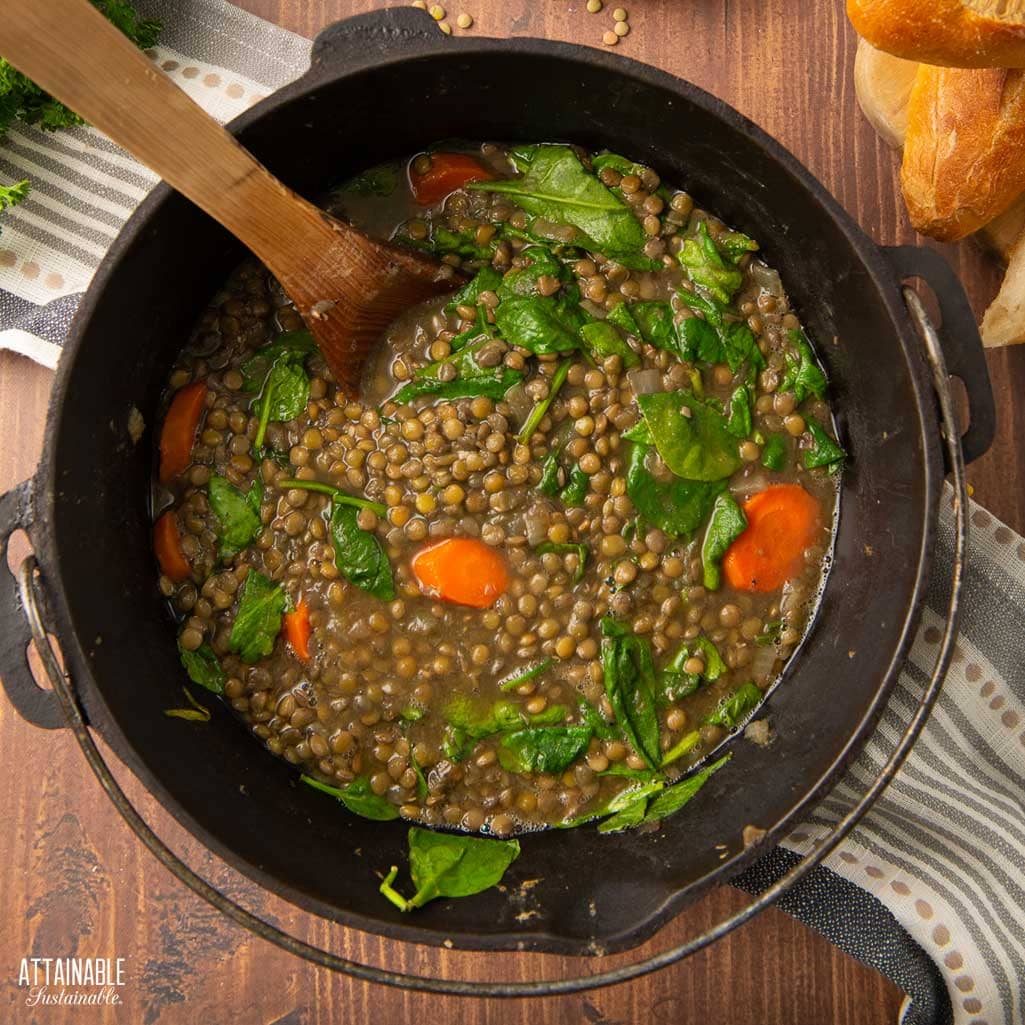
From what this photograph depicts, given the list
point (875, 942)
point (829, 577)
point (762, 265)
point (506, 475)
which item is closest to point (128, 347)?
point (506, 475)

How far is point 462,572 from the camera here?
3275 mm

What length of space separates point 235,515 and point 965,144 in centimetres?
235

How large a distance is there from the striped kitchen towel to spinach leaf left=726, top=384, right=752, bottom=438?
1744 millimetres

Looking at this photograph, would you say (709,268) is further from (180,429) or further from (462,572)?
(180,429)

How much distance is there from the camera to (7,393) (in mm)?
3535

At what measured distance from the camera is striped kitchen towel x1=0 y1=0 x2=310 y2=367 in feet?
11.4

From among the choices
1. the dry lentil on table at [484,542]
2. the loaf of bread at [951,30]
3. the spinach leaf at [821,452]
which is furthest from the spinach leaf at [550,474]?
the loaf of bread at [951,30]

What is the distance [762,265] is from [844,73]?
725 millimetres

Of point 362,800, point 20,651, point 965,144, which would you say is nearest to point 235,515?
point 20,651

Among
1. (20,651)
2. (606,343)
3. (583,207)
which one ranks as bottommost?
(20,651)

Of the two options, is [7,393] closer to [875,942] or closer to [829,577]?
[829,577]

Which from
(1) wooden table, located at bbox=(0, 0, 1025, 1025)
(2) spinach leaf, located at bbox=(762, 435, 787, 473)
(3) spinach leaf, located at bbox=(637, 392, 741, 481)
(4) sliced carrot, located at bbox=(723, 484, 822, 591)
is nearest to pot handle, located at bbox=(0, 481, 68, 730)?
(1) wooden table, located at bbox=(0, 0, 1025, 1025)

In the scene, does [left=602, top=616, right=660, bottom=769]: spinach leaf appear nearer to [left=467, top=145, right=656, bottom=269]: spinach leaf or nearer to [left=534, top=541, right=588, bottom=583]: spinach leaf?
[left=534, top=541, right=588, bottom=583]: spinach leaf

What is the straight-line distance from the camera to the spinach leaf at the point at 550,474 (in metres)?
3.27
